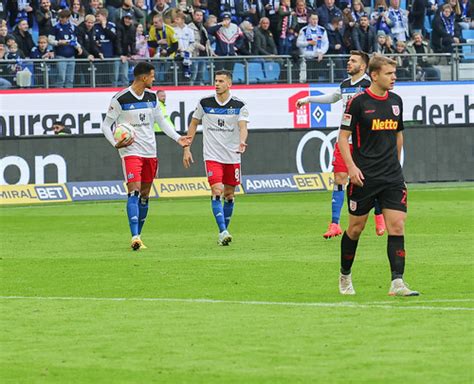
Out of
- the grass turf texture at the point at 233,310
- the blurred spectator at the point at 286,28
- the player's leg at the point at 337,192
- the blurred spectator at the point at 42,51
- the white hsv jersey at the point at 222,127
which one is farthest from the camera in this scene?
the blurred spectator at the point at 286,28

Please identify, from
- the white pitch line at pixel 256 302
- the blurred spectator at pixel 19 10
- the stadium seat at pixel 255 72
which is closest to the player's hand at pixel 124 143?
the white pitch line at pixel 256 302

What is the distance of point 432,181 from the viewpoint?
32938 mm

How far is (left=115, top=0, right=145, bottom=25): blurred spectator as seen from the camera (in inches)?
1226

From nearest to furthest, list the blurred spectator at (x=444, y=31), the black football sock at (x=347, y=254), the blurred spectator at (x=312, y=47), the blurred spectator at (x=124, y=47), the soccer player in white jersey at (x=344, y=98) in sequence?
1. the black football sock at (x=347, y=254)
2. the soccer player in white jersey at (x=344, y=98)
3. the blurred spectator at (x=124, y=47)
4. the blurred spectator at (x=312, y=47)
5. the blurred spectator at (x=444, y=31)

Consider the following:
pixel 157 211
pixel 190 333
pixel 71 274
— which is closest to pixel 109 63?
pixel 157 211

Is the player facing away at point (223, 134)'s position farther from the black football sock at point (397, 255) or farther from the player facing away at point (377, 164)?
the black football sock at point (397, 255)

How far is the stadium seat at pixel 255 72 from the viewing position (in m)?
32.1

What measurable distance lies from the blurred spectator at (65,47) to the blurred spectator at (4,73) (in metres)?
1.18

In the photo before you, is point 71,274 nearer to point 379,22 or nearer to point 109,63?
point 109,63

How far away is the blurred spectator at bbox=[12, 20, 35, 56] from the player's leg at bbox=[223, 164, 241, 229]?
1222 centimetres

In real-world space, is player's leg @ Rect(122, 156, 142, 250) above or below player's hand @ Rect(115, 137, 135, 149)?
below

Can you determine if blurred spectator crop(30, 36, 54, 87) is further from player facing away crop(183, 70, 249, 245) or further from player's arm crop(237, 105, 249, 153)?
player's arm crop(237, 105, 249, 153)

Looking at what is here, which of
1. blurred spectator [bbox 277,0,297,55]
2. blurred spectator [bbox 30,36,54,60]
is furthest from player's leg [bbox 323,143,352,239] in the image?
blurred spectator [bbox 277,0,297,55]

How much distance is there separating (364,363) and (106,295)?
14.8 feet
